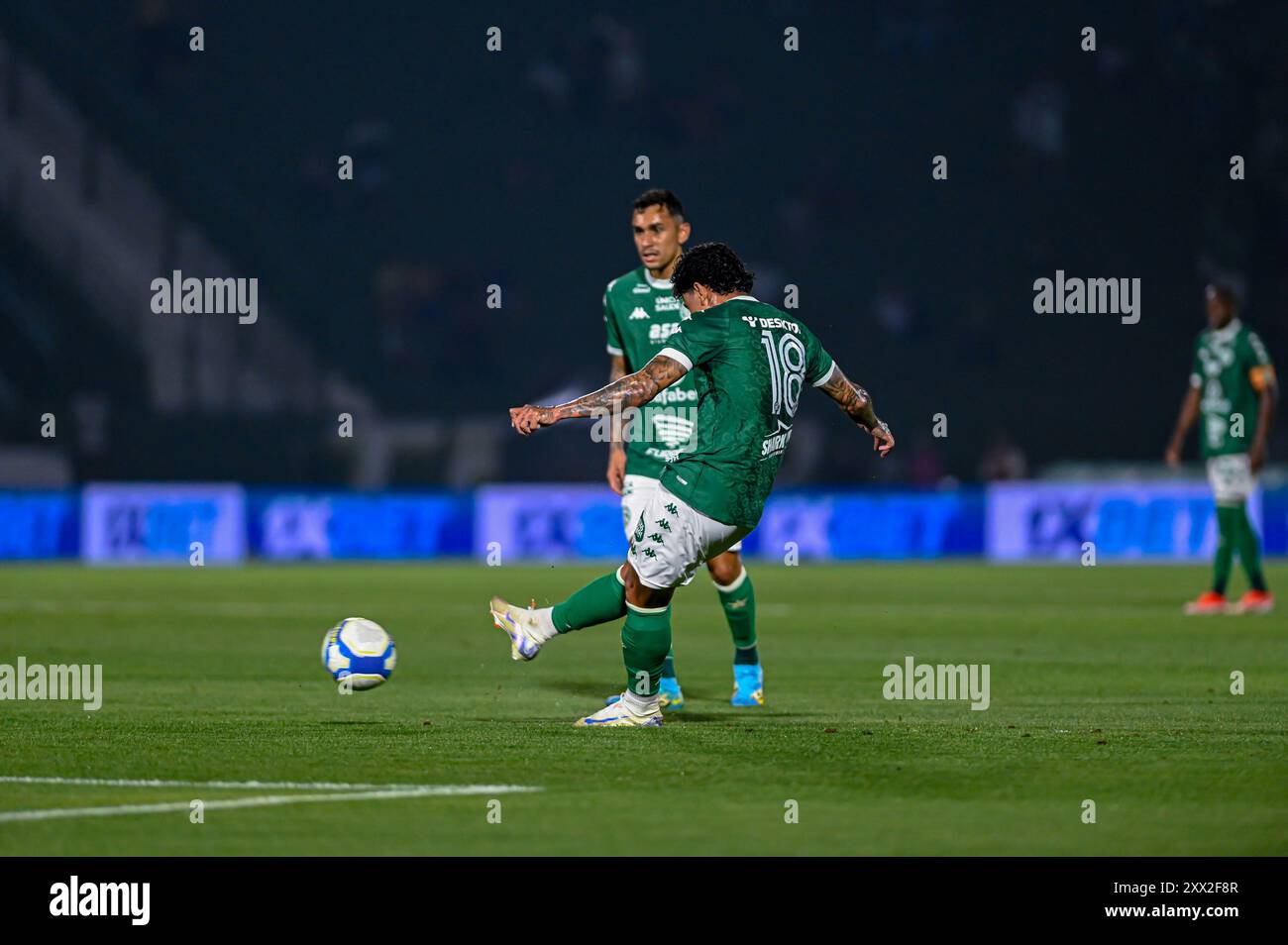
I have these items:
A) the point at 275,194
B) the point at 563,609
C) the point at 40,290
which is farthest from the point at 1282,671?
the point at 275,194

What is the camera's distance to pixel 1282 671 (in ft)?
38.1

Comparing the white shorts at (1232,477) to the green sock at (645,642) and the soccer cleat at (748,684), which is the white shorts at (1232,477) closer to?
the soccer cleat at (748,684)

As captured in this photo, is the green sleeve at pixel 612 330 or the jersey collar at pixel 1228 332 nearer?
the green sleeve at pixel 612 330

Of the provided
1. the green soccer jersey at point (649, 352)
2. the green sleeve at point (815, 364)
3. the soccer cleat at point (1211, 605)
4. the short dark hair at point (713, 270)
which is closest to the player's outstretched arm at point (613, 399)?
the short dark hair at point (713, 270)

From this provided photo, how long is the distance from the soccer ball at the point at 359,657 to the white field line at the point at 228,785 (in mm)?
2491

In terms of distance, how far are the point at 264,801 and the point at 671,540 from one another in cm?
244

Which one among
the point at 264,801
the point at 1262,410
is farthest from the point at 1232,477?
the point at 264,801

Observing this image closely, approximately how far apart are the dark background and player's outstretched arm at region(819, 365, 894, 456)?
21669mm

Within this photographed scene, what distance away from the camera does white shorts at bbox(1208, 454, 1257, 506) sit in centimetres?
1675

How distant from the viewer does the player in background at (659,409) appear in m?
9.70

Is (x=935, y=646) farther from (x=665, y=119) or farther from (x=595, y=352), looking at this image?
(x=665, y=119)

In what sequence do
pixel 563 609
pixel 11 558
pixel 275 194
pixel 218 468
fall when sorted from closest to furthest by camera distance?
pixel 563 609, pixel 11 558, pixel 218 468, pixel 275 194

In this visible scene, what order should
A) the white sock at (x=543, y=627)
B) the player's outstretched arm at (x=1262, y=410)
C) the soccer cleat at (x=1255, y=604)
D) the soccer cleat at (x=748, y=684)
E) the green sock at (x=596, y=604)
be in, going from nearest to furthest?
the green sock at (x=596, y=604)
the white sock at (x=543, y=627)
the soccer cleat at (x=748, y=684)
the player's outstretched arm at (x=1262, y=410)
the soccer cleat at (x=1255, y=604)
